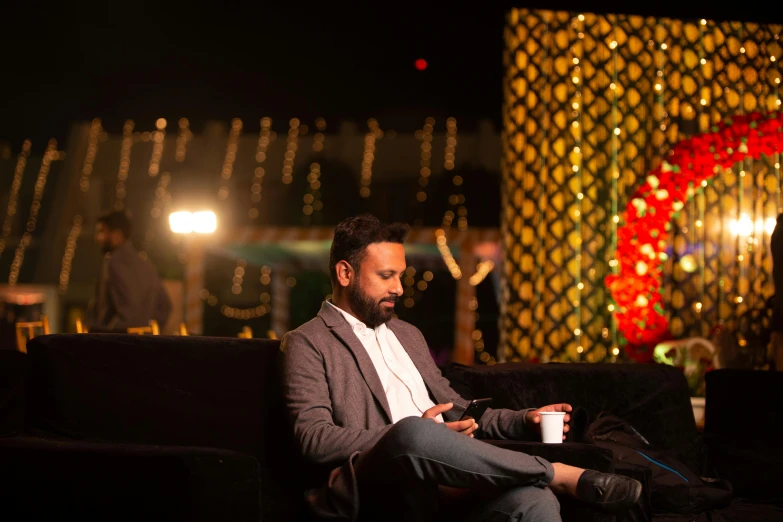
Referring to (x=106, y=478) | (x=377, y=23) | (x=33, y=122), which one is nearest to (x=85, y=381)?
(x=106, y=478)

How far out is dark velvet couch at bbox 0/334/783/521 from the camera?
208 cm

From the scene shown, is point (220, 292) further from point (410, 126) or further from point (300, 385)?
point (300, 385)

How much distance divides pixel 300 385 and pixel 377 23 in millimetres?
7634

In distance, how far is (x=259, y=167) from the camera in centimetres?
1111

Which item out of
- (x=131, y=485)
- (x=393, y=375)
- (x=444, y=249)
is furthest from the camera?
(x=444, y=249)

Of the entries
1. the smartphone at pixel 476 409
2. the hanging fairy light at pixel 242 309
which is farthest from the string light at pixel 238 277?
the smartphone at pixel 476 409

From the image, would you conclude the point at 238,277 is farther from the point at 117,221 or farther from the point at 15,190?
the point at 117,221

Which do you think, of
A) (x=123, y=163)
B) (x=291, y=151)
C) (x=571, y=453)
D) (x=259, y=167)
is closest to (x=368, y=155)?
(x=291, y=151)

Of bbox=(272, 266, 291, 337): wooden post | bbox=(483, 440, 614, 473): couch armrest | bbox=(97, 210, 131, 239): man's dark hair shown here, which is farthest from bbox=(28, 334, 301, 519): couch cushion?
bbox=(272, 266, 291, 337): wooden post

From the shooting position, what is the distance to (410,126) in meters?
11.4

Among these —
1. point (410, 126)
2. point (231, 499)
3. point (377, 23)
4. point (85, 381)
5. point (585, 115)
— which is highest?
point (377, 23)

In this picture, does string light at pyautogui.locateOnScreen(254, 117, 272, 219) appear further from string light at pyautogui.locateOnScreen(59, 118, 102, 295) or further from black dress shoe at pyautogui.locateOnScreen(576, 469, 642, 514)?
black dress shoe at pyautogui.locateOnScreen(576, 469, 642, 514)

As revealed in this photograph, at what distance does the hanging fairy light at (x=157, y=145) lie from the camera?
11.3 m

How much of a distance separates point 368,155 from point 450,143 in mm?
1229
